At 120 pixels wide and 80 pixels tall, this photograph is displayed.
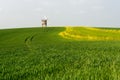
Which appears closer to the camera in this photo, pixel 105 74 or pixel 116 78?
pixel 116 78

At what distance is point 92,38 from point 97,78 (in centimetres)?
3958

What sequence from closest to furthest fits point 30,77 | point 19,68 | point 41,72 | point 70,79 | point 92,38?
point 70,79 → point 30,77 → point 41,72 → point 19,68 → point 92,38

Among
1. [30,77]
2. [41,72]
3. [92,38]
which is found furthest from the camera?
[92,38]

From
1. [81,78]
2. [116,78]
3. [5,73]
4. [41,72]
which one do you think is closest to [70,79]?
[81,78]

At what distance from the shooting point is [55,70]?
623 inches

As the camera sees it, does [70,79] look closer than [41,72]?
Yes

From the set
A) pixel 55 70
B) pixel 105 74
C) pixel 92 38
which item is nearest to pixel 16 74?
pixel 55 70

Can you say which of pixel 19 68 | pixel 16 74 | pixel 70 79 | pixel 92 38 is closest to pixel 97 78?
pixel 70 79

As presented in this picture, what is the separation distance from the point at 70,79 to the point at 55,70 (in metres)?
3.41

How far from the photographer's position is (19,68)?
16.4 m

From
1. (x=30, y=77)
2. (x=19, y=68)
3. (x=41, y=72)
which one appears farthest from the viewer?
(x=19, y=68)

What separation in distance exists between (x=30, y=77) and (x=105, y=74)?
11.7ft

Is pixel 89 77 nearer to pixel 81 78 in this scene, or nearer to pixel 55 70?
pixel 81 78

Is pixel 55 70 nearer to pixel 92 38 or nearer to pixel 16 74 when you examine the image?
pixel 16 74
